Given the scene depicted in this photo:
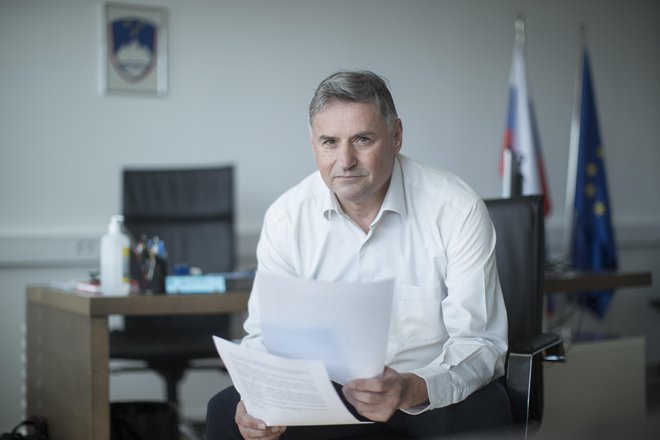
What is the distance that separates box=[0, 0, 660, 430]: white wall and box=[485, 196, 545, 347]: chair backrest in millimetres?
2051

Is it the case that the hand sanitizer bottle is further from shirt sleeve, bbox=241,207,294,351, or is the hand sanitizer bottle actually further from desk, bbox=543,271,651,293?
desk, bbox=543,271,651,293

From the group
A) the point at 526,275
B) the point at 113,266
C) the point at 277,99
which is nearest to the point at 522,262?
the point at 526,275

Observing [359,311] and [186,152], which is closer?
[359,311]

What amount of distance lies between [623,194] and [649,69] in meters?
0.80

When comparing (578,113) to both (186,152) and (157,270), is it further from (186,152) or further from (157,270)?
(157,270)

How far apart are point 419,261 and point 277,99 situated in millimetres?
2366

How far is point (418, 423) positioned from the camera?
1580mm

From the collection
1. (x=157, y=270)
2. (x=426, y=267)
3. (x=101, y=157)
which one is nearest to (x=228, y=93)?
(x=101, y=157)

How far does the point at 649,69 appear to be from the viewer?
15.8 ft

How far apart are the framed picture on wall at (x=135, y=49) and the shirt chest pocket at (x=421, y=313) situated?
7.83 feet

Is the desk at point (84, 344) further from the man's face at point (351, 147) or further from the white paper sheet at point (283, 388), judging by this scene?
the white paper sheet at point (283, 388)

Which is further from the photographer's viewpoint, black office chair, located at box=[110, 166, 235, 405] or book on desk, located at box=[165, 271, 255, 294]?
black office chair, located at box=[110, 166, 235, 405]

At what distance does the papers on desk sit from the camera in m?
1.27

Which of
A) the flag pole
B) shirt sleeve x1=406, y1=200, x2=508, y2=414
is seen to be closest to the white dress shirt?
shirt sleeve x1=406, y1=200, x2=508, y2=414
